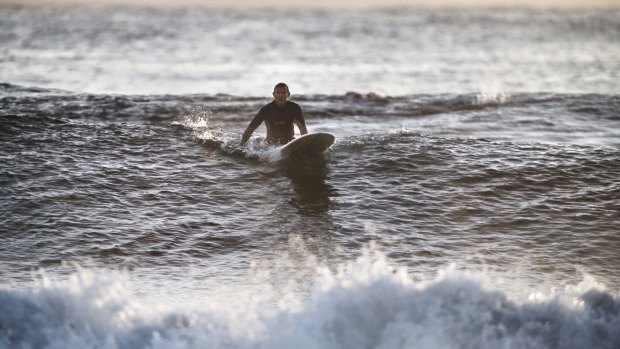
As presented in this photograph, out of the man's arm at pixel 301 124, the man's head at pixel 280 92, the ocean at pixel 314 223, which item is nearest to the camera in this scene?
the ocean at pixel 314 223

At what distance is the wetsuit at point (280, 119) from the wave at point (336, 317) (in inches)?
222

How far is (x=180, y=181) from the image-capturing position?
408 inches

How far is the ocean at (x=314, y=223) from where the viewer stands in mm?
6188

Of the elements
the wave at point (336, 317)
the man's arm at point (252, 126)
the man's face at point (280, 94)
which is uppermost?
the man's face at point (280, 94)

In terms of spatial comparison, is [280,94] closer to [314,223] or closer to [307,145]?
[307,145]

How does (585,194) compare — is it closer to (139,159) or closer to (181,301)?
(181,301)

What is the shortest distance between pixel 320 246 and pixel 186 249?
177 cm

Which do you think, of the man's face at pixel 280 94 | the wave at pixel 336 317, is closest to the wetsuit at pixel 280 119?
the man's face at pixel 280 94

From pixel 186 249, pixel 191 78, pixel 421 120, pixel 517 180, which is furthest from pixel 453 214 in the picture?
pixel 191 78

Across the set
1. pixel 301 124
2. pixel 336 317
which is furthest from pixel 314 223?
pixel 301 124

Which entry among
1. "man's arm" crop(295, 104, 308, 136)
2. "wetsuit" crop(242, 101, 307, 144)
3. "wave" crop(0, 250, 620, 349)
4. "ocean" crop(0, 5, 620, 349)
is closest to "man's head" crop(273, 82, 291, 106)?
"wetsuit" crop(242, 101, 307, 144)

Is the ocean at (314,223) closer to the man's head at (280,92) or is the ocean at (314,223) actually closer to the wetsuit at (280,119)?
the wetsuit at (280,119)

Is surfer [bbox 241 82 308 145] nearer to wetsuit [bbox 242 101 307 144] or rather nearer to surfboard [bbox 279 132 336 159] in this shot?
wetsuit [bbox 242 101 307 144]

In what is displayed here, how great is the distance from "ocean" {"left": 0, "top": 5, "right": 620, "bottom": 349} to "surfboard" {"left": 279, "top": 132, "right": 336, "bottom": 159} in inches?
7.5
